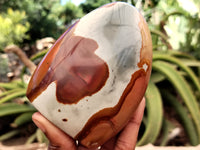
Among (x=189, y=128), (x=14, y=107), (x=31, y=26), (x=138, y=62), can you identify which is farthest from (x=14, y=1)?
(x=138, y=62)

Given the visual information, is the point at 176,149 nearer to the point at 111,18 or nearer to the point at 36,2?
the point at 111,18

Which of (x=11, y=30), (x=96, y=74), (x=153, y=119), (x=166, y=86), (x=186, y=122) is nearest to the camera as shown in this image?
(x=96, y=74)

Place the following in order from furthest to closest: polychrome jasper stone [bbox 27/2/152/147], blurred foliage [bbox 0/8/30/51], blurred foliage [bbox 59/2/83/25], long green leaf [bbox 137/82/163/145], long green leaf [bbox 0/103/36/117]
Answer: blurred foliage [bbox 59/2/83/25], blurred foliage [bbox 0/8/30/51], long green leaf [bbox 0/103/36/117], long green leaf [bbox 137/82/163/145], polychrome jasper stone [bbox 27/2/152/147]

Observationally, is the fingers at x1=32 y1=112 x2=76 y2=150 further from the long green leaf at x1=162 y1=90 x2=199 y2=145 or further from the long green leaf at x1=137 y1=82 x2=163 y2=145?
the long green leaf at x1=162 y1=90 x2=199 y2=145

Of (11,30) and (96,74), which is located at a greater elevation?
(96,74)

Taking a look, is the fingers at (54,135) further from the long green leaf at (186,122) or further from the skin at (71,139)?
the long green leaf at (186,122)

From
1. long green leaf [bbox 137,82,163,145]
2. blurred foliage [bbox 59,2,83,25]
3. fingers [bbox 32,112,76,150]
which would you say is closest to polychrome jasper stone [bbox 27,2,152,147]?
fingers [bbox 32,112,76,150]

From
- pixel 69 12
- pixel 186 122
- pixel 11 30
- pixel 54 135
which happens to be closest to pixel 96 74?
pixel 54 135

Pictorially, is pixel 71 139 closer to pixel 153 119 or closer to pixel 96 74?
pixel 96 74

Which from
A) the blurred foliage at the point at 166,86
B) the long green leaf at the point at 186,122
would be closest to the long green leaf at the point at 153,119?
the blurred foliage at the point at 166,86
